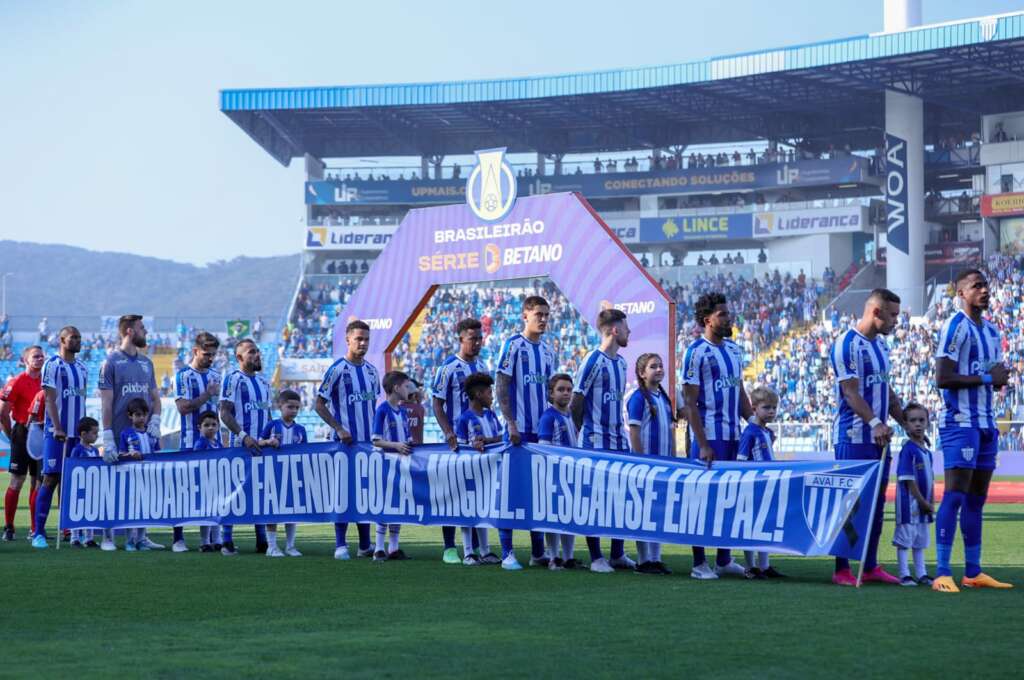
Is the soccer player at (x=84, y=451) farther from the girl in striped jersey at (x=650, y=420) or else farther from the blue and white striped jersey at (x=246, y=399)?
the girl in striped jersey at (x=650, y=420)

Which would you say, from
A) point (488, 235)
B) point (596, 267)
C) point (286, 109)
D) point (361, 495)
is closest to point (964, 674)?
point (361, 495)

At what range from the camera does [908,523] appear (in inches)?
382

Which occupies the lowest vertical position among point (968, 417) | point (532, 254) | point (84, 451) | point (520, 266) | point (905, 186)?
point (84, 451)

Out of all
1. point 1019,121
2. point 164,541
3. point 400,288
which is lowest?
point 164,541

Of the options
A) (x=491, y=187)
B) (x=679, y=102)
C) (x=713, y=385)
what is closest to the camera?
(x=713, y=385)

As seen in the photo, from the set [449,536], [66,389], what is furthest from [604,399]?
[66,389]

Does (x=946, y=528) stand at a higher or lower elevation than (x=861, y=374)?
lower

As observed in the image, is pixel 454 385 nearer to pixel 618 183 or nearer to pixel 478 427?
pixel 478 427

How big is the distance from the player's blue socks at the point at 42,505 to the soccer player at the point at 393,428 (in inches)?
134

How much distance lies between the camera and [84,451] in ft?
46.8

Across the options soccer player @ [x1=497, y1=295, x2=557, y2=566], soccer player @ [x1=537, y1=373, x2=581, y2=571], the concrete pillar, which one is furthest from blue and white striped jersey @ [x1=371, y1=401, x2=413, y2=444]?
the concrete pillar

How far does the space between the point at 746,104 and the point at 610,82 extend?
5.42m

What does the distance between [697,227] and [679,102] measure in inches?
230

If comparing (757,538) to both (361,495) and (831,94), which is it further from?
(831,94)
